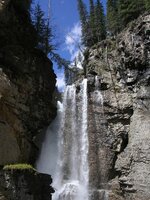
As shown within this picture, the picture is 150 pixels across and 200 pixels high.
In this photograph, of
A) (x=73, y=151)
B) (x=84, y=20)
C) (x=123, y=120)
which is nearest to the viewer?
(x=73, y=151)

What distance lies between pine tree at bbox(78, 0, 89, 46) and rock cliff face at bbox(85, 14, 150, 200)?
10356 millimetres

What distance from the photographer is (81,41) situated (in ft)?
148

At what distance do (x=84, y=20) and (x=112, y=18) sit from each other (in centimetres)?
568

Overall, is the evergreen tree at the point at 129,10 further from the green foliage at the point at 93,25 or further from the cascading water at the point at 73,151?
the cascading water at the point at 73,151

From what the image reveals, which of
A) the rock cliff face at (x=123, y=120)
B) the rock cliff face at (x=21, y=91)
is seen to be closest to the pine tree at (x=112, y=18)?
the rock cliff face at (x=123, y=120)

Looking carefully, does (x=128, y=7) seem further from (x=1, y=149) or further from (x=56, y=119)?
(x=1, y=149)

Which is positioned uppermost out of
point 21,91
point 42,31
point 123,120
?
point 42,31

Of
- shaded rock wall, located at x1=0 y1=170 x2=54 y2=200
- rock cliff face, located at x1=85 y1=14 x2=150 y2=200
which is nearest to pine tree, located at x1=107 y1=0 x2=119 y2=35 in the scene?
rock cliff face, located at x1=85 y1=14 x2=150 y2=200

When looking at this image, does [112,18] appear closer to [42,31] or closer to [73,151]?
[42,31]

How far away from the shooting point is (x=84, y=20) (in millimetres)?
47312

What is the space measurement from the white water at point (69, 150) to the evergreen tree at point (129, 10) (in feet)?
40.8

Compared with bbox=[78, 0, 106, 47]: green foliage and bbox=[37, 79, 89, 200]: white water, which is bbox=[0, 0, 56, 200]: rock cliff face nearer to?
bbox=[37, 79, 89, 200]: white water

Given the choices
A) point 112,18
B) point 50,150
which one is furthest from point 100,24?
point 50,150

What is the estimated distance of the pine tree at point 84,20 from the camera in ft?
146
